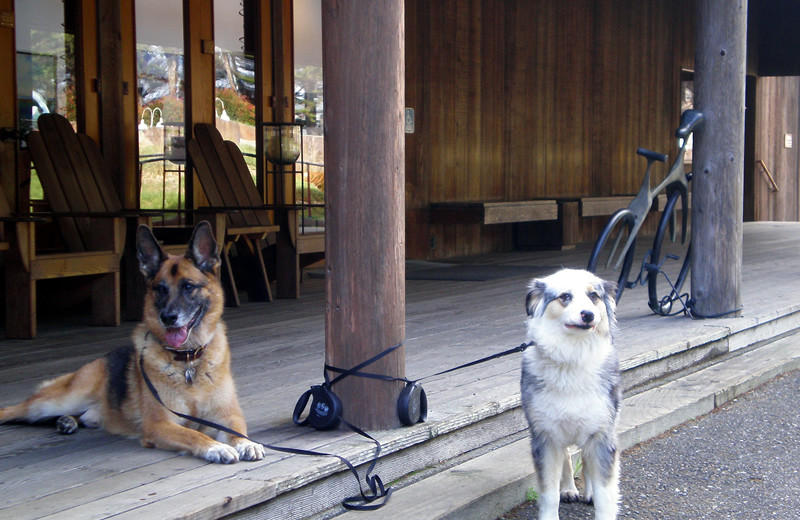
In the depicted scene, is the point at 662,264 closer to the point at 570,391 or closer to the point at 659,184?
the point at 659,184

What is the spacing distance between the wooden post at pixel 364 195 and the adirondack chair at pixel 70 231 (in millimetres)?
2366

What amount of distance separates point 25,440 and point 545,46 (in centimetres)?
933

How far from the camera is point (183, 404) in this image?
306 centimetres

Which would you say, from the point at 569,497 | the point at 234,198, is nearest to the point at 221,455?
the point at 569,497

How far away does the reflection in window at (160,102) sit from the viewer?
22.7 ft

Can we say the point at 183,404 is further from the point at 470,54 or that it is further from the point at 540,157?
the point at 540,157

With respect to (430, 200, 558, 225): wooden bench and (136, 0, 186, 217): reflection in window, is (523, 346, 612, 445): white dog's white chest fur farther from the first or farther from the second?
(430, 200, 558, 225): wooden bench

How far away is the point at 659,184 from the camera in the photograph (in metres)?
5.68

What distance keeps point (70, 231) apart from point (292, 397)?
246cm

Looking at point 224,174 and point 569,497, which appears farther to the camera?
point 224,174

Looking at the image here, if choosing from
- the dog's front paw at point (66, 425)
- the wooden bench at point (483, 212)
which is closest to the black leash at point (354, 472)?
the dog's front paw at point (66, 425)

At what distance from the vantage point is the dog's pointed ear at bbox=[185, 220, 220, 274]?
10.5 feet

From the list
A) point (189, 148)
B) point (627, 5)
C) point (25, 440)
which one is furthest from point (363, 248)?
point (627, 5)

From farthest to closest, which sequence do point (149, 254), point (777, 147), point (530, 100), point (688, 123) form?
point (777, 147) < point (530, 100) < point (688, 123) < point (149, 254)
